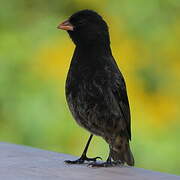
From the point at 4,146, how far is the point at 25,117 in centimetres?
160

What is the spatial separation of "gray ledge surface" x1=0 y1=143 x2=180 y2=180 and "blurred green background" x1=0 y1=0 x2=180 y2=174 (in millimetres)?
1630

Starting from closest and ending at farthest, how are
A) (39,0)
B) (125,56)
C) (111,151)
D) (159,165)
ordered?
(111,151) < (159,165) < (125,56) < (39,0)

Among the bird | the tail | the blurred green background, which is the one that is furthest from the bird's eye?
the blurred green background

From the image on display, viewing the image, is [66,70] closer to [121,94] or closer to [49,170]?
[121,94]

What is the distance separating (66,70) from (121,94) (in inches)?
64.4

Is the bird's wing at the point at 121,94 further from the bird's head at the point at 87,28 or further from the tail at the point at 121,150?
the bird's head at the point at 87,28

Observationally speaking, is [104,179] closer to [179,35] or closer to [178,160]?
[178,160]

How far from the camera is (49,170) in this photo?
3447mm

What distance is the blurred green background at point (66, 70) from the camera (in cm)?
556

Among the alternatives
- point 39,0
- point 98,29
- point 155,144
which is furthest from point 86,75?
point 39,0

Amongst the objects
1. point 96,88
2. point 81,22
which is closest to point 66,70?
point 81,22

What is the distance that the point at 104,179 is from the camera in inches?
131

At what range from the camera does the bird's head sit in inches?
165

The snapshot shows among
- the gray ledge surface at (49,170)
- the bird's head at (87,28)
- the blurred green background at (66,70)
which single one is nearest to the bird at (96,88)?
the bird's head at (87,28)
